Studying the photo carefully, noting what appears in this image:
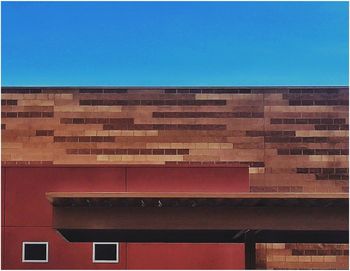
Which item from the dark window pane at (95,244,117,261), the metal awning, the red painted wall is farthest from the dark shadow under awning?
the dark window pane at (95,244,117,261)

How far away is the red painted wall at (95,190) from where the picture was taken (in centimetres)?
1802

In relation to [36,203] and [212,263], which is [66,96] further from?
[212,263]

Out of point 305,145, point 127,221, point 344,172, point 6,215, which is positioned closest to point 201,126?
point 305,145

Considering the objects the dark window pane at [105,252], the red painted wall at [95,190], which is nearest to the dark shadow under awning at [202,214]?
the red painted wall at [95,190]

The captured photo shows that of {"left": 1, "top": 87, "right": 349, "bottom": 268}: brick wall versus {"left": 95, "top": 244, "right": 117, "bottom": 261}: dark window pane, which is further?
{"left": 1, "top": 87, "right": 349, "bottom": 268}: brick wall

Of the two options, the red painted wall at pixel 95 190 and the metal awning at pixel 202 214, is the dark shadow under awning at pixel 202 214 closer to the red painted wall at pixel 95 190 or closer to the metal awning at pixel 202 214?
the metal awning at pixel 202 214

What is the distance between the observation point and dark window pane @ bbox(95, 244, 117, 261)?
18109mm

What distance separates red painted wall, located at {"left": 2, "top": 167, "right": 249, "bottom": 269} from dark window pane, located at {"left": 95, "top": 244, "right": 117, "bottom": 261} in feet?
0.56

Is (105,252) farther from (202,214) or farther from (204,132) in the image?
(202,214)

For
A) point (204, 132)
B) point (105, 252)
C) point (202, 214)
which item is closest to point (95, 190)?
point (105, 252)

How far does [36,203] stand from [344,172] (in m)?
8.31

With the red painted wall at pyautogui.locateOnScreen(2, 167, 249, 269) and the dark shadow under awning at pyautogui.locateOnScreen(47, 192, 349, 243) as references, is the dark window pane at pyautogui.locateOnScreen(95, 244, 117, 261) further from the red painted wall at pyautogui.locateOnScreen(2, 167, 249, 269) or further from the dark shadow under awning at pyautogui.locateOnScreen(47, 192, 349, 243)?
the dark shadow under awning at pyautogui.locateOnScreen(47, 192, 349, 243)

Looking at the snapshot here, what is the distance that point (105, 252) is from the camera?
18.1 meters

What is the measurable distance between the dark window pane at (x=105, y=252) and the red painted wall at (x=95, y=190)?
0.17m
